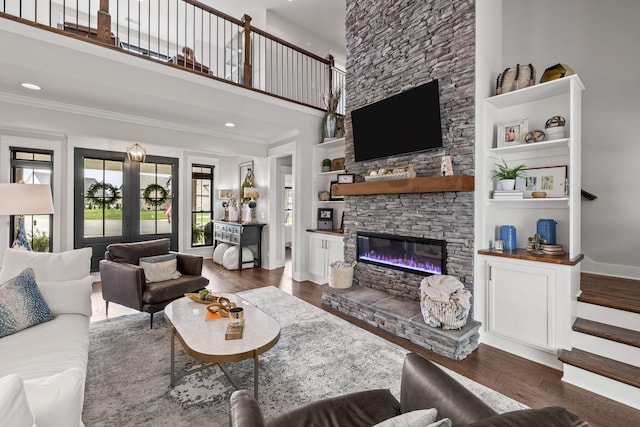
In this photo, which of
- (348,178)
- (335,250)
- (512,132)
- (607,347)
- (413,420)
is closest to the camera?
(413,420)

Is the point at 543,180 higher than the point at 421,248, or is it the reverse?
the point at 543,180

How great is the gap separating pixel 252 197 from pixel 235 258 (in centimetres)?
133

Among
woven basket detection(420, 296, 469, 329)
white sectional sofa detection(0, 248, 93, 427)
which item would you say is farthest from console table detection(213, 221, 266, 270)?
woven basket detection(420, 296, 469, 329)

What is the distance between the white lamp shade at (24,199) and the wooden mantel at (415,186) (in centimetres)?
344

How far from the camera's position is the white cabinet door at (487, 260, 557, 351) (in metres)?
2.50

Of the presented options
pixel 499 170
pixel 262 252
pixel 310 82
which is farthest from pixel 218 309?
pixel 310 82

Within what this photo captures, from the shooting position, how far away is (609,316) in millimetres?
2408

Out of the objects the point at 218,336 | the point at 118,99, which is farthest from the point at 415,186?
the point at 118,99

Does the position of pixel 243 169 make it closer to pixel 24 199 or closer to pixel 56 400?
pixel 24 199

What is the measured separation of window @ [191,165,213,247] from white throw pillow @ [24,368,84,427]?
627 centimetres

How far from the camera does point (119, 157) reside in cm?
564

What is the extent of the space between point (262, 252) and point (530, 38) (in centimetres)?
565

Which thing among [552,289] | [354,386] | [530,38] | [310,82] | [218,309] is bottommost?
[354,386]

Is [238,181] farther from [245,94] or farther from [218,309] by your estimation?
[218,309]
